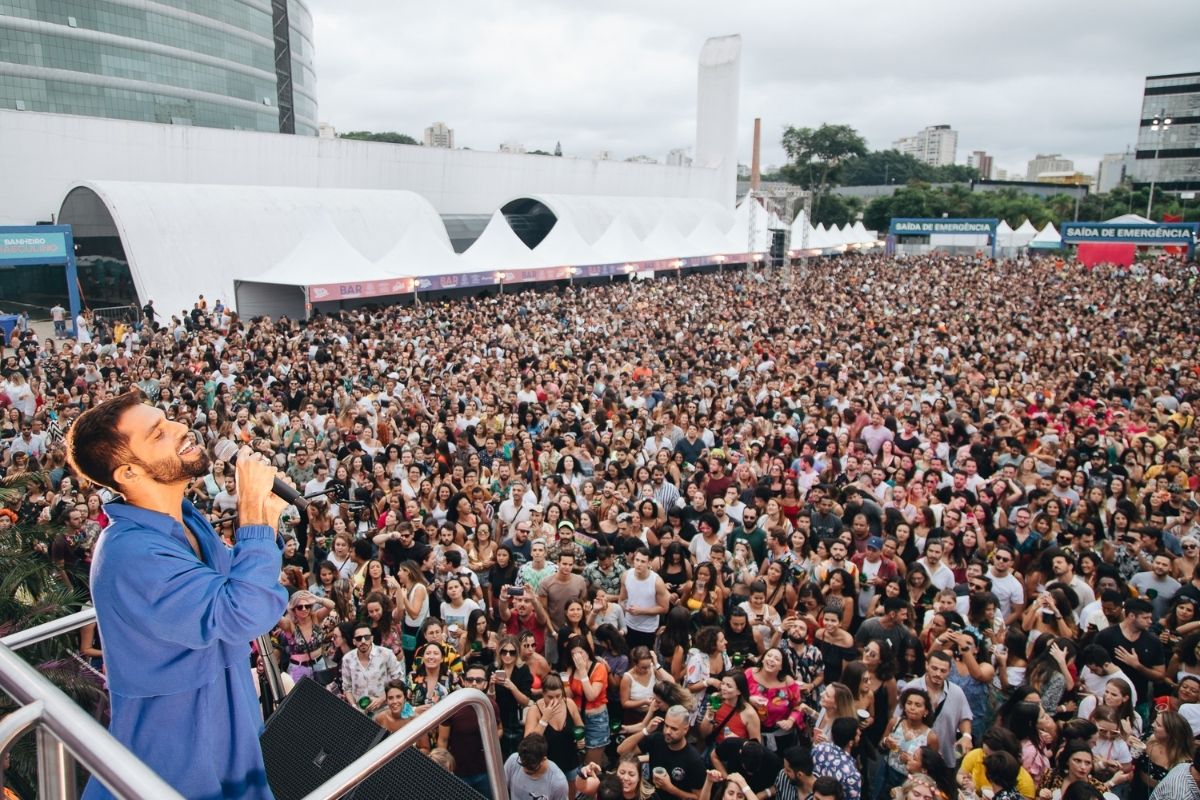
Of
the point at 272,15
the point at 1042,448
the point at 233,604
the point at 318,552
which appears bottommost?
the point at 318,552

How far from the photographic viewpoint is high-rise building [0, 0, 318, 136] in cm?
4262

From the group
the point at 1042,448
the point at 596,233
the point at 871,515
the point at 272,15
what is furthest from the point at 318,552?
the point at 272,15

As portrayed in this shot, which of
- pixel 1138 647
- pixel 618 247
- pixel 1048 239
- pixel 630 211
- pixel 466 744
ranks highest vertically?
pixel 630 211

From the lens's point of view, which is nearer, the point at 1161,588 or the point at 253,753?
the point at 253,753

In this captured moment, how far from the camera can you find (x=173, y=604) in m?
1.63

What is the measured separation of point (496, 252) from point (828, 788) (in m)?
25.1

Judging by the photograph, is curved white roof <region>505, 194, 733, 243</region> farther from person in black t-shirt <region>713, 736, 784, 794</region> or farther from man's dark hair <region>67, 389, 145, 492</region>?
man's dark hair <region>67, 389, 145, 492</region>

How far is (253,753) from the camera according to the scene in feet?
5.93

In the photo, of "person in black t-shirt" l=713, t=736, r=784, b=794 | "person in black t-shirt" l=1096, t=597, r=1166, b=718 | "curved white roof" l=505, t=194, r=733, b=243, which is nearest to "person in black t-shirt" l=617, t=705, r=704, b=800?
"person in black t-shirt" l=713, t=736, r=784, b=794

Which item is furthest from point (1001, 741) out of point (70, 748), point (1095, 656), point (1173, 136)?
point (1173, 136)

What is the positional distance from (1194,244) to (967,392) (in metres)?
41.8

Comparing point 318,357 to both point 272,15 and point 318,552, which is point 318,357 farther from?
point 272,15

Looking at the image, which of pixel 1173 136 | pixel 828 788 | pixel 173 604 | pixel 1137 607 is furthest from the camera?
pixel 1173 136

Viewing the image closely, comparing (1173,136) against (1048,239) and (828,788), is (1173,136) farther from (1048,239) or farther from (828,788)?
(828,788)
